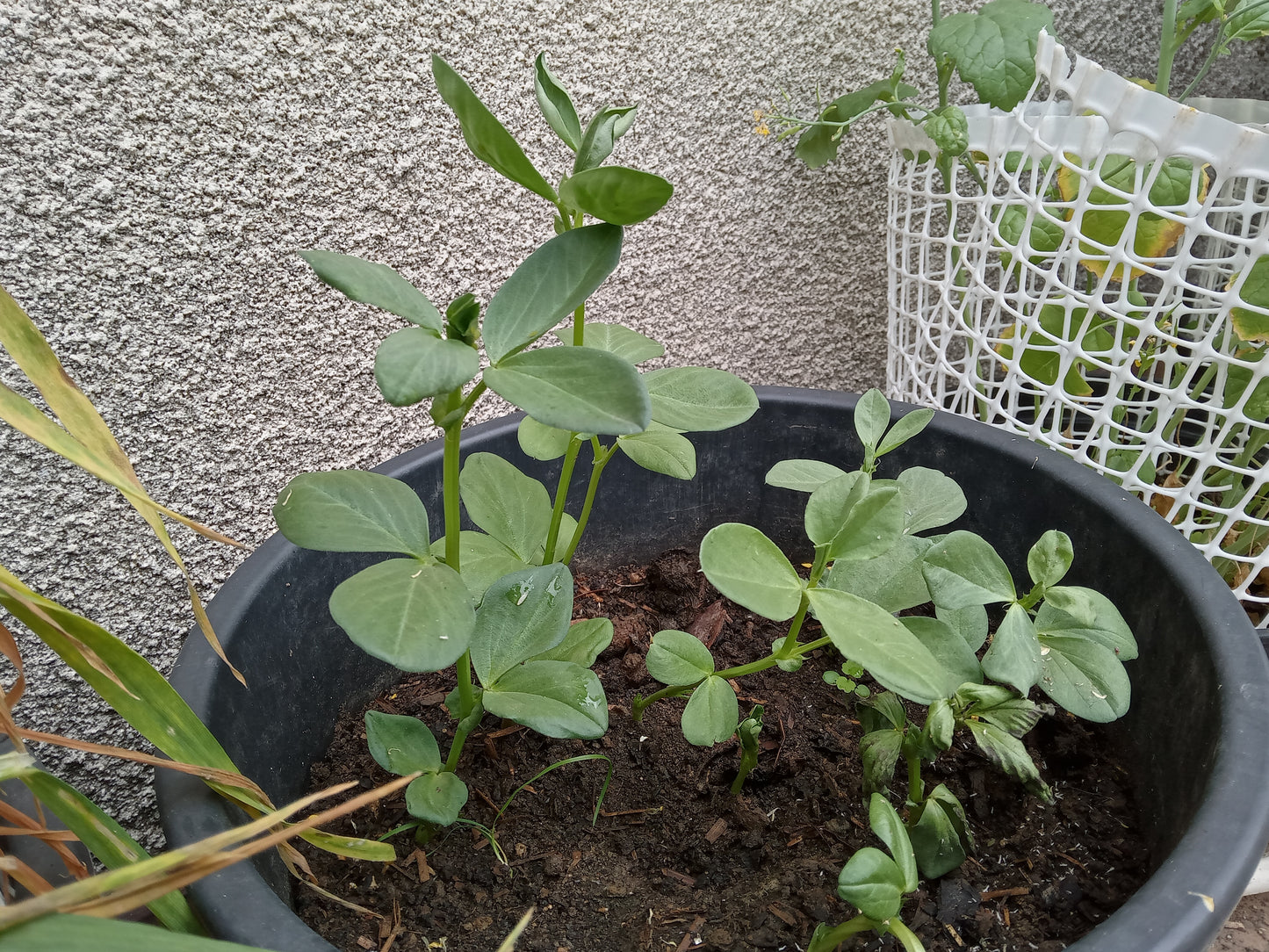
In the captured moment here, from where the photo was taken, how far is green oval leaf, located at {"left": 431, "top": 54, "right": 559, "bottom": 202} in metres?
0.33

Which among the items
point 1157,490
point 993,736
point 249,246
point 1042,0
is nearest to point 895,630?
point 993,736

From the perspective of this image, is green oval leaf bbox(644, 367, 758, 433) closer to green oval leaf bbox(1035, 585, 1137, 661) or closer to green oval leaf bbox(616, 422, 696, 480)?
green oval leaf bbox(616, 422, 696, 480)

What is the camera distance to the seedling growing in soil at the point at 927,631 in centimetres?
40

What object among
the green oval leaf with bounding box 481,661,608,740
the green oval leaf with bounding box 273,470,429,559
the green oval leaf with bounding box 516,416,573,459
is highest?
the green oval leaf with bounding box 273,470,429,559

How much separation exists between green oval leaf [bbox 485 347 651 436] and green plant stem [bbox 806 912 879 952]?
250 millimetres

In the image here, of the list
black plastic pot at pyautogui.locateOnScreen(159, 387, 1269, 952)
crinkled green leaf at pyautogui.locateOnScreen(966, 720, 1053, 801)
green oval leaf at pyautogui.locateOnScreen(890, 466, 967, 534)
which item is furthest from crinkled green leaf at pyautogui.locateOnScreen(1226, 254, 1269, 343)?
crinkled green leaf at pyautogui.locateOnScreen(966, 720, 1053, 801)

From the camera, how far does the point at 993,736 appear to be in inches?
17.4

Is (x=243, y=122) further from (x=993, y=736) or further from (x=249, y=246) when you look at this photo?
(x=993, y=736)

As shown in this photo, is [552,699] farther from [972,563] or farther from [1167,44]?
[1167,44]

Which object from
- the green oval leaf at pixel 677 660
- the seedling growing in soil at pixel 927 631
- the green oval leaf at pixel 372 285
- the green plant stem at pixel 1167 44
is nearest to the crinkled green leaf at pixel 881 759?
the seedling growing in soil at pixel 927 631

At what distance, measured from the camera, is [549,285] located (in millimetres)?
369

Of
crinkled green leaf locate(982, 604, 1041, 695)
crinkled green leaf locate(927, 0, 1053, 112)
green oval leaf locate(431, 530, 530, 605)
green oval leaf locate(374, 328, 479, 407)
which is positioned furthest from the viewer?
crinkled green leaf locate(927, 0, 1053, 112)

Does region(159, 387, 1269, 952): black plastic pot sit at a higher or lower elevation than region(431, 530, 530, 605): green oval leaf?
lower

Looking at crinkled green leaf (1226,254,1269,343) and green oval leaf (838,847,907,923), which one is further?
crinkled green leaf (1226,254,1269,343)
